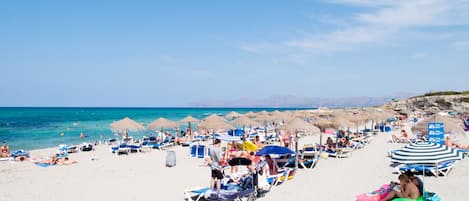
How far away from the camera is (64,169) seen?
13320mm

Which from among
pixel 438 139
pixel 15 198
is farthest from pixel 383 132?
pixel 15 198

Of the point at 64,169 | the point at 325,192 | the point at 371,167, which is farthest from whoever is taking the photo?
the point at 64,169

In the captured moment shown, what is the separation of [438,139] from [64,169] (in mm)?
13120

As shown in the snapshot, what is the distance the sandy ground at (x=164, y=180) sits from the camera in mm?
8758

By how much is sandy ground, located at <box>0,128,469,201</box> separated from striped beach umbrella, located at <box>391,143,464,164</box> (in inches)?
20.8

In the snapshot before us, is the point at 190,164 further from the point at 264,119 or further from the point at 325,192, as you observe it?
→ the point at 264,119

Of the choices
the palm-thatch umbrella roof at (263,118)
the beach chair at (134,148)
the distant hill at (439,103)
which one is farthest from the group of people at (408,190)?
Answer: the distant hill at (439,103)

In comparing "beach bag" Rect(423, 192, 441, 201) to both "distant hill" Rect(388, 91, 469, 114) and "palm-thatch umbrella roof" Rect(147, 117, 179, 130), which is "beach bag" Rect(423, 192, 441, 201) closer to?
"palm-thatch umbrella roof" Rect(147, 117, 179, 130)

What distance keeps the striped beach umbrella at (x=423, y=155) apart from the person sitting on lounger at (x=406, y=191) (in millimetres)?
3400

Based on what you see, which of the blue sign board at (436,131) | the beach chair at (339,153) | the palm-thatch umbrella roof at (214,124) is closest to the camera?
the blue sign board at (436,131)

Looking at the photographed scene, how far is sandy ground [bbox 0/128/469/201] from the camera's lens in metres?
8.76

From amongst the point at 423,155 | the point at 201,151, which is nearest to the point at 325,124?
the point at 201,151

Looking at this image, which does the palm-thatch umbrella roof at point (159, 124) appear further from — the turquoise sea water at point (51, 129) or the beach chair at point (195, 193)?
the beach chair at point (195, 193)

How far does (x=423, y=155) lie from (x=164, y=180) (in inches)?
253
